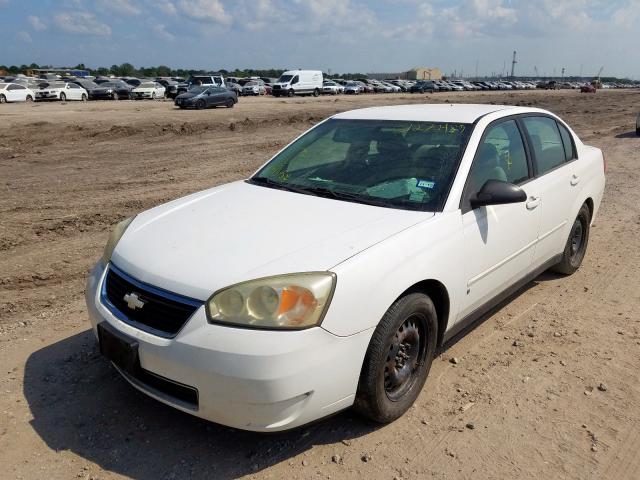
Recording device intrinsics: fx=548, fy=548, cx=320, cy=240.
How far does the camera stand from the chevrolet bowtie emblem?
2764mm

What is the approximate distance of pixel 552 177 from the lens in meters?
4.50

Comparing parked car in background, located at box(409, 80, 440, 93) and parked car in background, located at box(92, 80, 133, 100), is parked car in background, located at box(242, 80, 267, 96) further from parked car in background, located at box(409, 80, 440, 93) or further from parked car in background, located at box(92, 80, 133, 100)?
parked car in background, located at box(409, 80, 440, 93)

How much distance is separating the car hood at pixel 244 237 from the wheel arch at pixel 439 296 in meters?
0.35

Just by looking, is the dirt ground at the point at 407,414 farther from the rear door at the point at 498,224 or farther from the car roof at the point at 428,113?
the car roof at the point at 428,113

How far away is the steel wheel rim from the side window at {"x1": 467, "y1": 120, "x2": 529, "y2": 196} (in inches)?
37.3

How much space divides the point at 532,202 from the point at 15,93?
37.6 metres


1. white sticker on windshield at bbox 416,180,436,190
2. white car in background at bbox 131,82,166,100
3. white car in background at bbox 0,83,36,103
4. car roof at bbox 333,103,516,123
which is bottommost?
white car in background at bbox 131,82,166,100

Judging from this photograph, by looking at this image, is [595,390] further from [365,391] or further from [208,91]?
[208,91]

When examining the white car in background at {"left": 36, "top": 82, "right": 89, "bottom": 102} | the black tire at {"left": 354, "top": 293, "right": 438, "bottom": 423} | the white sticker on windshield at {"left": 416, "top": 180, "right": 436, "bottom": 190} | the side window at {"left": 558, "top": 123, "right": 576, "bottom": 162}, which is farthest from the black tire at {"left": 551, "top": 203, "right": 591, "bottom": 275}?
the white car in background at {"left": 36, "top": 82, "right": 89, "bottom": 102}

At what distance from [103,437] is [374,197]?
2.10 metres

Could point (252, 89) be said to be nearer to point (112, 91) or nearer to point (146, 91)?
point (146, 91)

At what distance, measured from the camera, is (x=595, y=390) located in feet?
11.4

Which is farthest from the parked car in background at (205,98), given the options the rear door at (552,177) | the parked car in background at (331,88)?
the rear door at (552,177)

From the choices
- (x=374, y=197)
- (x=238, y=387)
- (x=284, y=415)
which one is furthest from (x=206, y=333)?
(x=374, y=197)
